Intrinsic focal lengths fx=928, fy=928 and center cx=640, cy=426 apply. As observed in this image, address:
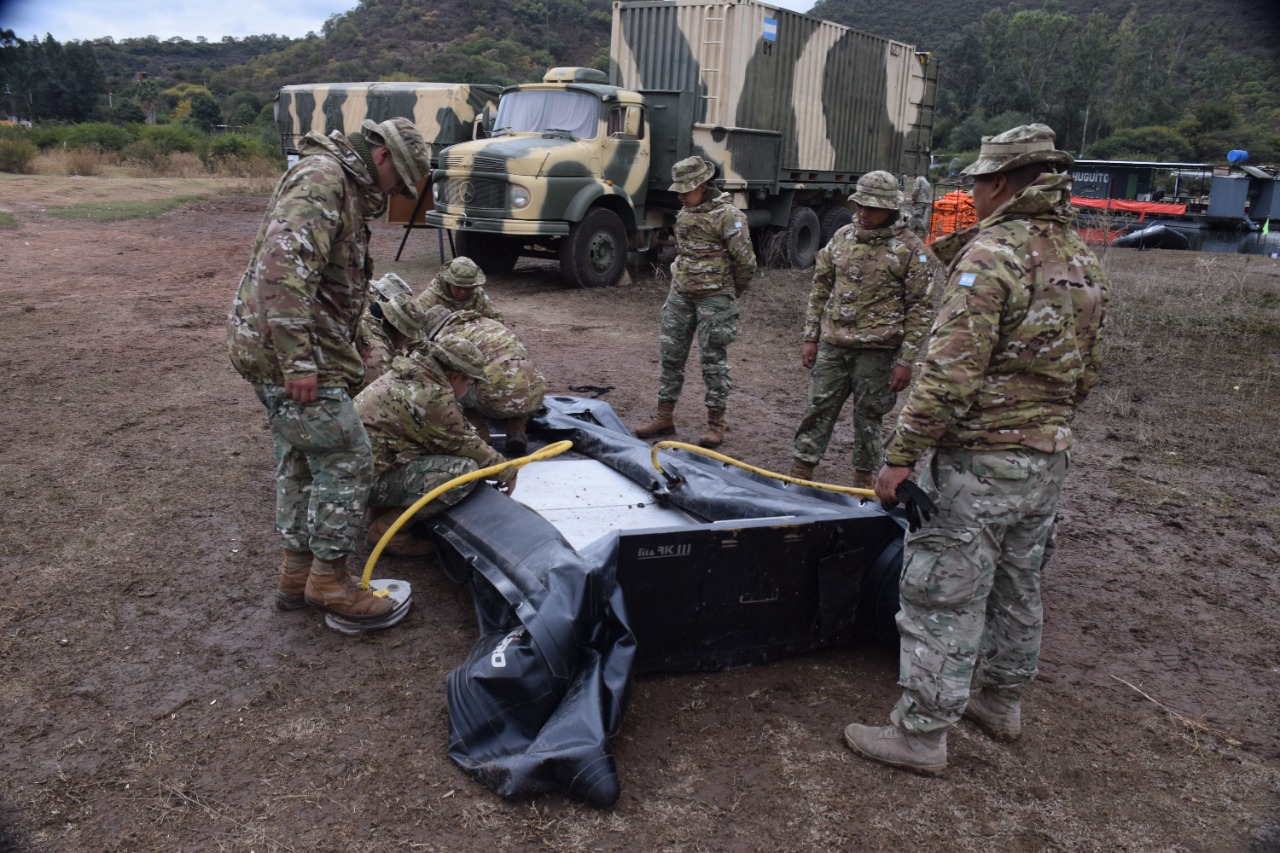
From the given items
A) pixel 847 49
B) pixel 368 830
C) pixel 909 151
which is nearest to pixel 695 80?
pixel 847 49

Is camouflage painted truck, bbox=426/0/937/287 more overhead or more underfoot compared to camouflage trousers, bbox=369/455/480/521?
more overhead

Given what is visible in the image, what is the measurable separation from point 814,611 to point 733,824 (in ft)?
3.12

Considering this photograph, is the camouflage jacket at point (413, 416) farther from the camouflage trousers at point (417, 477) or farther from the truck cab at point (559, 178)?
the truck cab at point (559, 178)

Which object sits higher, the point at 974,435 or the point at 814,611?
the point at 974,435

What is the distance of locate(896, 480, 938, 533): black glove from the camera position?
8.38 feet

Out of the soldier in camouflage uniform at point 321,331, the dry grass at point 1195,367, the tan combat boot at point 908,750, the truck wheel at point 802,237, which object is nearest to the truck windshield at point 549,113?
the truck wheel at point 802,237

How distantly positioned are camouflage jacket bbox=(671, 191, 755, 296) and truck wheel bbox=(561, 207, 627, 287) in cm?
512

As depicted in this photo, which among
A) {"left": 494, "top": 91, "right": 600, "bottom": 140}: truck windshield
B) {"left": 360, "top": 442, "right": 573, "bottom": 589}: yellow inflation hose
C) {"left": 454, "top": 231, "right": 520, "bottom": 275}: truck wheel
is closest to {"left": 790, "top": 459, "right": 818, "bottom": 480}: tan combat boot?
{"left": 360, "top": 442, "right": 573, "bottom": 589}: yellow inflation hose

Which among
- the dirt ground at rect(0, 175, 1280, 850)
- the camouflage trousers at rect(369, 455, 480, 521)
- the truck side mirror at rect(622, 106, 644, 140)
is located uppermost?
the truck side mirror at rect(622, 106, 644, 140)

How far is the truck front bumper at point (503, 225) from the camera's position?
33.0 ft

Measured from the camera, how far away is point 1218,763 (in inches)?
113

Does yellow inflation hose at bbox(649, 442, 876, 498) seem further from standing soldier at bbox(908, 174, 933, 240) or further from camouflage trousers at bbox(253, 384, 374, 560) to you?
standing soldier at bbox(908, 174, 933, 240)

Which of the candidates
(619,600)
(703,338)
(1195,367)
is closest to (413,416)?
(619,600)

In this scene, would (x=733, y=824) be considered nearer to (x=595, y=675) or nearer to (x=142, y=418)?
(x=595, y=675)
